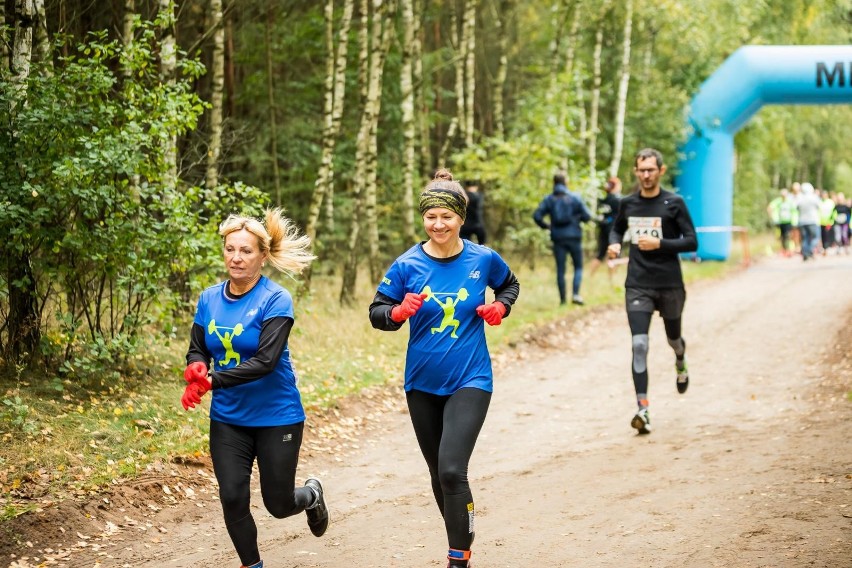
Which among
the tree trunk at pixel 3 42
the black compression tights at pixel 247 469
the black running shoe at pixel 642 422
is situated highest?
the tree trunk at pixel 3 42

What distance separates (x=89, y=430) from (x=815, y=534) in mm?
5357

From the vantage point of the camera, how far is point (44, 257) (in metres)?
8.55

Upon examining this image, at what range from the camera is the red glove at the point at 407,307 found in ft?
16.4

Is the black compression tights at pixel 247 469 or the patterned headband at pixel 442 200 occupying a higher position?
the patterned headband at pixel 442 200

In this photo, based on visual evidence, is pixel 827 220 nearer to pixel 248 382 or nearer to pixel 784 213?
pixel 784 213

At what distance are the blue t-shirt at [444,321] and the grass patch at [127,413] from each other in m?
2.75

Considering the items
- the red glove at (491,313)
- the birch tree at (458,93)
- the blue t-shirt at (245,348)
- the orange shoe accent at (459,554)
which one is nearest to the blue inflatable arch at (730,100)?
the birch tree at (458,93)

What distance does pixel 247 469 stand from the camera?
505 centimetres

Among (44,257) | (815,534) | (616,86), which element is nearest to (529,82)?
(616,86)

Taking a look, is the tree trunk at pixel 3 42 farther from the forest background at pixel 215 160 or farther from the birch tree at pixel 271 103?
the birch tree at pixel 271 103

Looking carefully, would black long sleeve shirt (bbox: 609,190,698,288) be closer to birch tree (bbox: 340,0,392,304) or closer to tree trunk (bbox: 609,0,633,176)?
birch tree (bbox: 340,0,392,304)

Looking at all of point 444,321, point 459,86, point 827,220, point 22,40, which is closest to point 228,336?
point 444,321

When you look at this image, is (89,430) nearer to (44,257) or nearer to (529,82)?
(44,257)

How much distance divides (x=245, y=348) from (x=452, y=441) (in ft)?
3.85
